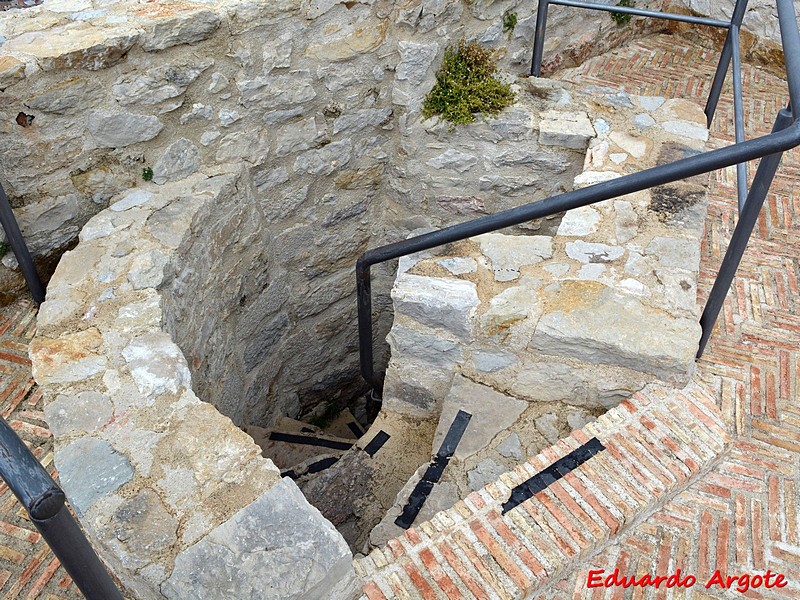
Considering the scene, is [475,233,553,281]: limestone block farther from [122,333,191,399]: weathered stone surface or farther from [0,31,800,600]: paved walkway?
[122,333,191,399]: weathered stone surface

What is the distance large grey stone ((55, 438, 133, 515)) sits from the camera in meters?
2.14

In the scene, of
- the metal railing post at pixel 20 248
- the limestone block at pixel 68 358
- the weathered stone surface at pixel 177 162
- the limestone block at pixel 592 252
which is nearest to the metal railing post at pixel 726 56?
the limestone block at pixel 592 252

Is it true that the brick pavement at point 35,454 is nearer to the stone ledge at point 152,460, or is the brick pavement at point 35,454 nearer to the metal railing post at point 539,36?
the stone ledge at point 152,460

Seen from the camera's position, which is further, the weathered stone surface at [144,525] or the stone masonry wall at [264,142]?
the stone masonry wall at [264,142]

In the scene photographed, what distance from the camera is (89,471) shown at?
2.21 m

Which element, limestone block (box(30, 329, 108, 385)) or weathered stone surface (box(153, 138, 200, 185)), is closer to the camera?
limestone block (box(30, 329, 108, 385))

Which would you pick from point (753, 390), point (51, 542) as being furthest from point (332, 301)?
point (51, 542)

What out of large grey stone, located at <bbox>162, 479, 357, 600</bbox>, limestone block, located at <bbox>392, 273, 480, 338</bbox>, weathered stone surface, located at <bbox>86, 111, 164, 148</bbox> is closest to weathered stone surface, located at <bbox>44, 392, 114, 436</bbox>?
large grey stone, located at <bbox>162, 479, 357, 600</bbox>

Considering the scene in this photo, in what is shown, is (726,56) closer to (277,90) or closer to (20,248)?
(277,90)

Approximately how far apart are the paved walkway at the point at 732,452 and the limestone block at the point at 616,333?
213mm

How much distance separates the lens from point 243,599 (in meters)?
1.88

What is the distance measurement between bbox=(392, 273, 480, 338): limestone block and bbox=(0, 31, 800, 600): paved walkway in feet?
3.29

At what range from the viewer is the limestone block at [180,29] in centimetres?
323

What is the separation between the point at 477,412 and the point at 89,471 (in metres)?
1.54
